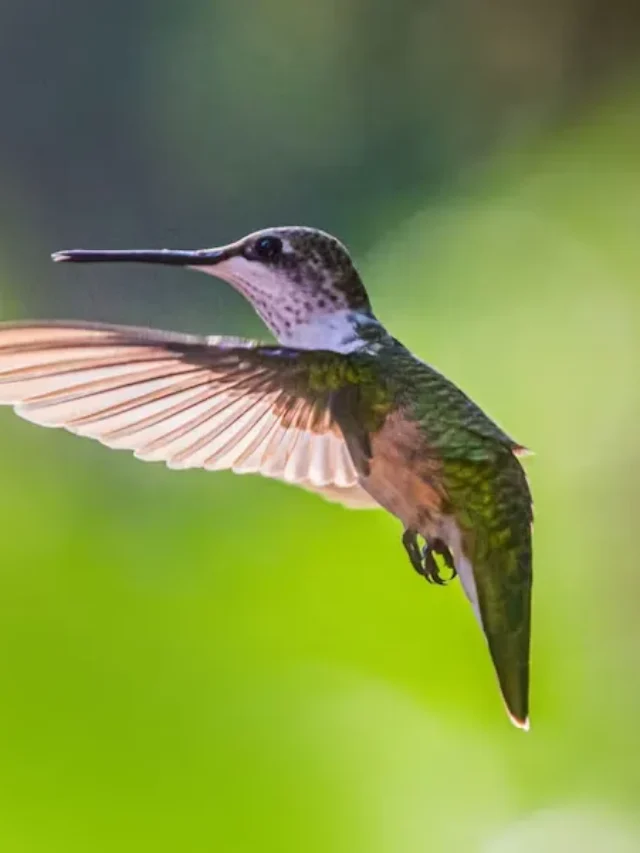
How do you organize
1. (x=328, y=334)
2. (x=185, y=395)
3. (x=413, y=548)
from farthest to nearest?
(x=413, y=548) → (x=328, y=334) → (x=185, y=395)

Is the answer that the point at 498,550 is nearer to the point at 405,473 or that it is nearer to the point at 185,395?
the point at 405,473

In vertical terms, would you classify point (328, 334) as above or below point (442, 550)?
above

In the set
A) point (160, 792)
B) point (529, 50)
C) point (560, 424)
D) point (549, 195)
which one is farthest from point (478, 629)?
point (529, 50)

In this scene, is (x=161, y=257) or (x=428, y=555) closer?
(x=161, y=257)

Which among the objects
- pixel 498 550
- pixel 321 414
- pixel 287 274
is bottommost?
pixel 498 550

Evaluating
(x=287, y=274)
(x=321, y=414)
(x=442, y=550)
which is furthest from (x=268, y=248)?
(x=442, y=550)

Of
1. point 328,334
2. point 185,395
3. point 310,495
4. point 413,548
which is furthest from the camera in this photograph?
point 310,495

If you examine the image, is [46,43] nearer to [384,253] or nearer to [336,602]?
[384,253]

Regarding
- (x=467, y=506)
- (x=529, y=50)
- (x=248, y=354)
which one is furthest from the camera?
(x=529, y=50)
